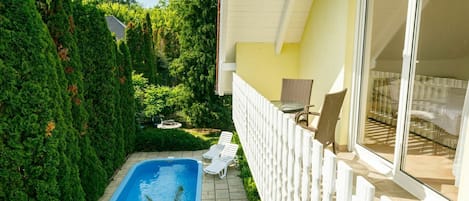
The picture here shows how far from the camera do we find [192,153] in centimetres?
1230

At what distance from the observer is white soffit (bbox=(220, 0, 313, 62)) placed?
6336 millimetres

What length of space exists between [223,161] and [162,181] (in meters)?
2.15

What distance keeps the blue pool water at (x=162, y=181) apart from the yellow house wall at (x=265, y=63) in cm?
344

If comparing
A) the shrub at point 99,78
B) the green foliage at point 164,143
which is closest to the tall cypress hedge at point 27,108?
the shrub at point 99,78

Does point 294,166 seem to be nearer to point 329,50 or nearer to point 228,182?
point 329,50

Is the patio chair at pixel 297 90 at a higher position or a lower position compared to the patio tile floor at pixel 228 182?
higher

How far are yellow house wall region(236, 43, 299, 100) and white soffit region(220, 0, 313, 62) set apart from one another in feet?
0.59

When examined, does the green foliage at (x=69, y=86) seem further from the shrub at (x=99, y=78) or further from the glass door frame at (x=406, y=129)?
the glass door frame at (x=406, y=129)

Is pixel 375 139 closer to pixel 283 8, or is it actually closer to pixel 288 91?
pixel 288 91

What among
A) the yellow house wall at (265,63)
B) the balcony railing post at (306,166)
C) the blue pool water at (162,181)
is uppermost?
the yellow house wall at (265,63)

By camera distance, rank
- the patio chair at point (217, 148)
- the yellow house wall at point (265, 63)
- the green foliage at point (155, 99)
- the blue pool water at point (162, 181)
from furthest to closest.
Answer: the green foliage at point (155, 99)
the patio chair at point (217, 148)
the blue pool water at point (162, 181)
the yellow house wall at point (265, 63)

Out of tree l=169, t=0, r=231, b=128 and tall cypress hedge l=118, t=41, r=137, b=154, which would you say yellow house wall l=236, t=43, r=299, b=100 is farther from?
tree l=169, t=0, r=231, b=128

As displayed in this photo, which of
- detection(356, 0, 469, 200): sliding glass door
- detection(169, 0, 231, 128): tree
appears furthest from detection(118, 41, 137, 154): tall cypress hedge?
detection(356, 0, 469, 200): sliding glass door

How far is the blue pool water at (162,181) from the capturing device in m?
8.92
